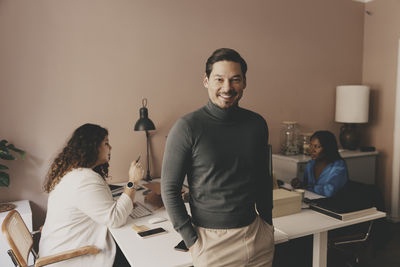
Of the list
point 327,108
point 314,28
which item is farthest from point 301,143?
point 314,28

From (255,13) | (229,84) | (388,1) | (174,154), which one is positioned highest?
(388,1)

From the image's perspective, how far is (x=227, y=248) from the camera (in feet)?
4.26

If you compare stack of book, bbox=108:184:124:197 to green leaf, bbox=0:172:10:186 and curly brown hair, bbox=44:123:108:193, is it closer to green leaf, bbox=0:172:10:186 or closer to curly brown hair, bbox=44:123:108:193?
curly brown hair, bbox=44:123:108:193

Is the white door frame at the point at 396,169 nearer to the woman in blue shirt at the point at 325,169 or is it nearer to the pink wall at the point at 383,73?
the pink wall at the point at 383,73

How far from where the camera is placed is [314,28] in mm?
3877

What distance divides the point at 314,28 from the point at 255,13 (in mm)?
900

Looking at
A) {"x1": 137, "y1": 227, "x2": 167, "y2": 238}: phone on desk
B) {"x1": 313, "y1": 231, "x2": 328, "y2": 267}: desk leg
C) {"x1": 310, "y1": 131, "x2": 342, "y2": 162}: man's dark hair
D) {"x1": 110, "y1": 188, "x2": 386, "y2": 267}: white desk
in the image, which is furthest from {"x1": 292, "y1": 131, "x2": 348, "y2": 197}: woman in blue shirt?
{"x1": 137, "y1": 227, "x2": 167, "y2": 238}: phone on desk

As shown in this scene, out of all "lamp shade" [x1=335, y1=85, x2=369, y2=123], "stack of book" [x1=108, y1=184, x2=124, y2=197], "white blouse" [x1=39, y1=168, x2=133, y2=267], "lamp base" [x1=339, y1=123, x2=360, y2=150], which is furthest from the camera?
"lamp base" [x1=339, y1=123, x2=360, y2=150]

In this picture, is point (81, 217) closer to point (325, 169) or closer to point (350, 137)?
point (325, 169)

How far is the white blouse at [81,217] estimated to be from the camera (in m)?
1.67

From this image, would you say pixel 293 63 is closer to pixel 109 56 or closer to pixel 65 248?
pixel 109 56

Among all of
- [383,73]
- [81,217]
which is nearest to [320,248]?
[81,217]

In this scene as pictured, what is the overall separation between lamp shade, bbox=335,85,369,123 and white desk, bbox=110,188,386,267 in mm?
2119

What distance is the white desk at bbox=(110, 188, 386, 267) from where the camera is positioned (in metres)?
1.44
